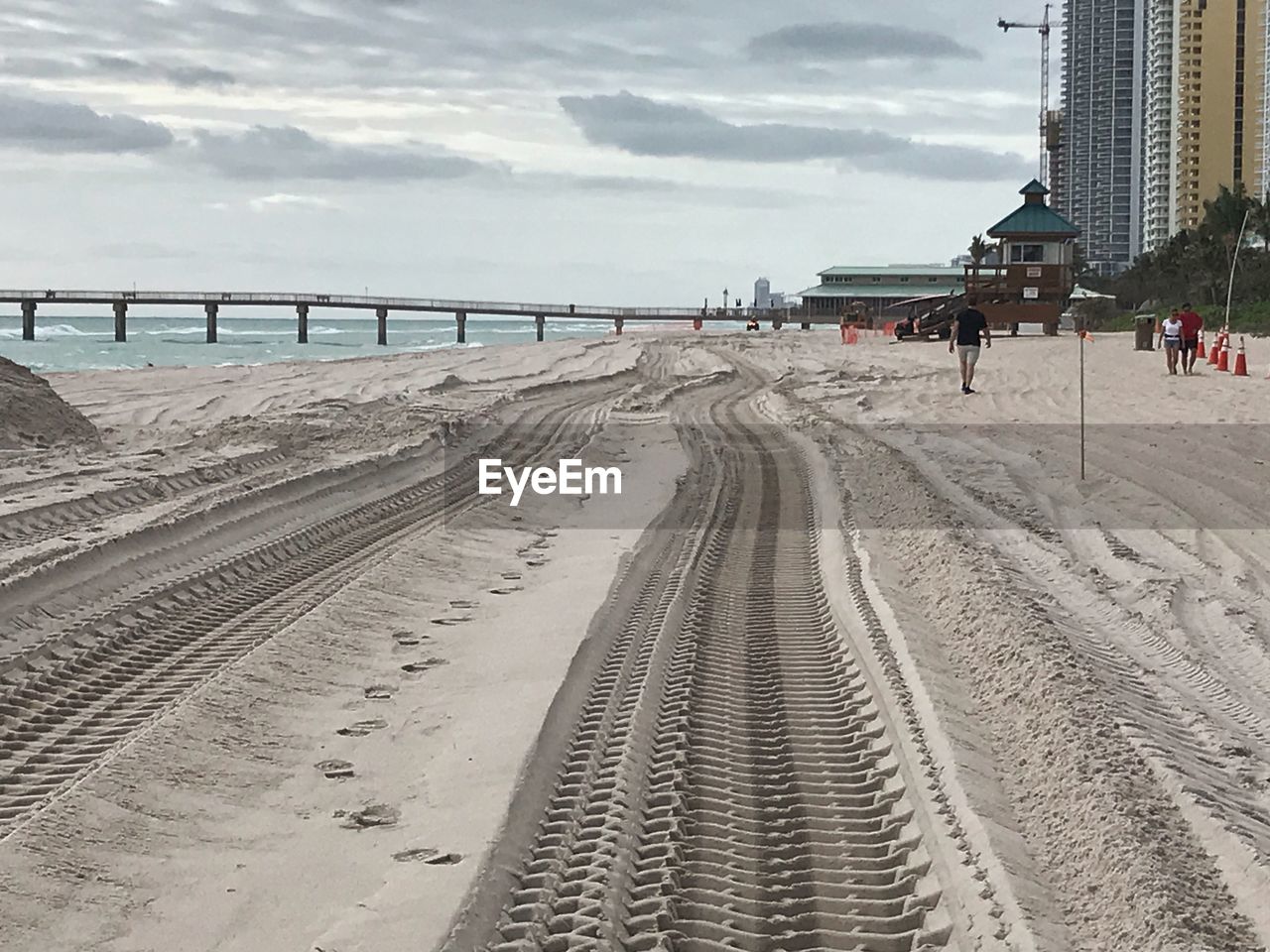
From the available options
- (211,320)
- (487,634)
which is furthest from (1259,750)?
(211,320)

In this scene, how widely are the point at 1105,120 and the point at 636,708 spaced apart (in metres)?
185

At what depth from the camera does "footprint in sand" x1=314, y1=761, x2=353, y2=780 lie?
17.6ft

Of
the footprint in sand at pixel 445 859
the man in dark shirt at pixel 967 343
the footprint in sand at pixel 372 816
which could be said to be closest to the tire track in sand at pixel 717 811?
the footprint in sand at pixel 445 859

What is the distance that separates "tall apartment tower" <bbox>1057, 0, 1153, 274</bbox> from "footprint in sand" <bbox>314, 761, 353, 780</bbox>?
177037mm

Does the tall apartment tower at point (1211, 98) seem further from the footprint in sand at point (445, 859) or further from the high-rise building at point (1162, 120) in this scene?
the footprint in sand at point (445, 859)

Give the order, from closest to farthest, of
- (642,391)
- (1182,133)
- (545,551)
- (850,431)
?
(545,551) → (850,431) → (642,391) → (1182,133)

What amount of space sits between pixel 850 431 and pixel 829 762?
12839 millimetres

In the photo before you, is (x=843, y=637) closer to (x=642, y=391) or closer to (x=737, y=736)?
(x=737, y=736)

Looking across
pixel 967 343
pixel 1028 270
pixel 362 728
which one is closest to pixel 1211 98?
pixel 1028 270

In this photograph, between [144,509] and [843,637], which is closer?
[843,637]

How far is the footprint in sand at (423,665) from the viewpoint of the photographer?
271 inches

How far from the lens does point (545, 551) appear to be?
1021 cm

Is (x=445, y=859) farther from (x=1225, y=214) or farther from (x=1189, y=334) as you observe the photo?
(x=1225, y=214)

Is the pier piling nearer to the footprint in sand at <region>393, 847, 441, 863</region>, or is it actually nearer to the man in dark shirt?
the man in dark shirt
